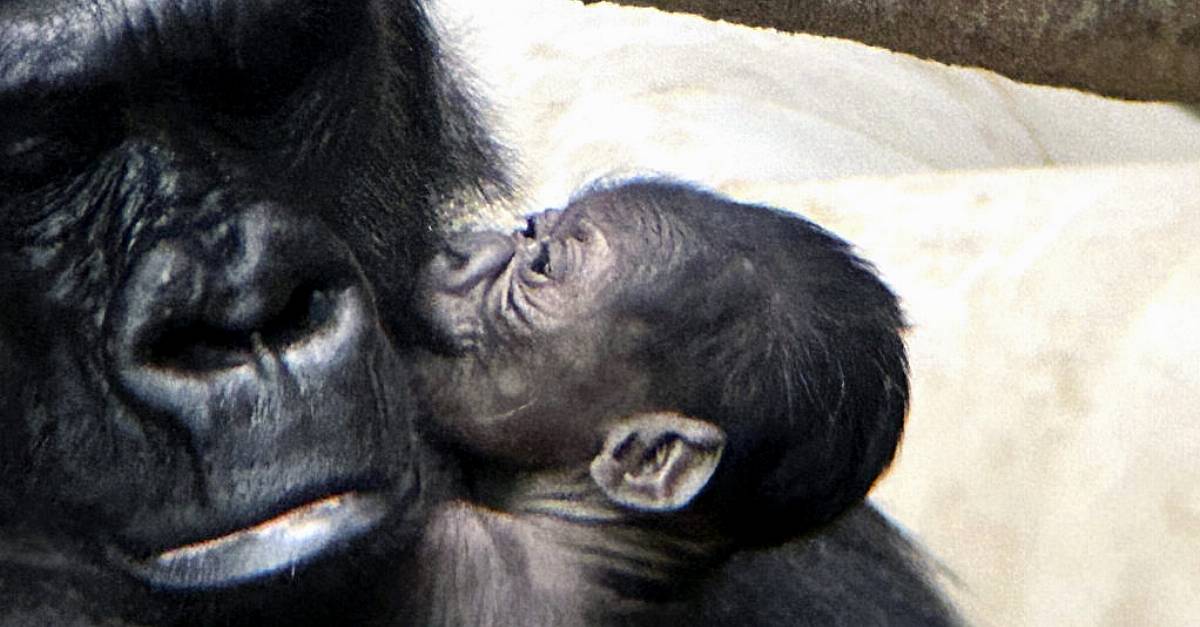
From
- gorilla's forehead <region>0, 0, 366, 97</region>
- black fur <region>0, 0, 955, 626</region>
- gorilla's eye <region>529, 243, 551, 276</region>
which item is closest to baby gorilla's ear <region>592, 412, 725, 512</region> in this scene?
gorilla's eye <region>529, 243, 551, 276</region>

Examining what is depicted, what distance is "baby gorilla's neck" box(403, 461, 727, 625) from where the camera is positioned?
220 centimetres

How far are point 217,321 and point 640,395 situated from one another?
769 millimetres

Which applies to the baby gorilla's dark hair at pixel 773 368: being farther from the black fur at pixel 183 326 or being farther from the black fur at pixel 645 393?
the black fur at pixel 183 326

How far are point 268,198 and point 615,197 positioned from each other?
75 cm

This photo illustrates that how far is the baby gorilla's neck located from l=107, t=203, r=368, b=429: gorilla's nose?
61cm

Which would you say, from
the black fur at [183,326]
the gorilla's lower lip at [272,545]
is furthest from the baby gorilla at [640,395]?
the gorilla's lower lip at [272,545]

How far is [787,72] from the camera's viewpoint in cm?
472

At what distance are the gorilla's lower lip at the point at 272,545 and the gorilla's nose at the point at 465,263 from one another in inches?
26.6

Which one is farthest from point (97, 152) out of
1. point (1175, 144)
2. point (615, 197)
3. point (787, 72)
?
point (1175, 144)

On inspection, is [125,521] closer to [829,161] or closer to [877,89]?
[829,161]

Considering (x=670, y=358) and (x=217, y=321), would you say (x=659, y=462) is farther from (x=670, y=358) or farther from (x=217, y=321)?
(x=217, y=321)

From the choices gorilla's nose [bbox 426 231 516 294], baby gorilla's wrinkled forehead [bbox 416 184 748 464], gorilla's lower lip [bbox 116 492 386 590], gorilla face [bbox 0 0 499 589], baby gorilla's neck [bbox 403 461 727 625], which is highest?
gorilla face [bbox 0 0 499 589]

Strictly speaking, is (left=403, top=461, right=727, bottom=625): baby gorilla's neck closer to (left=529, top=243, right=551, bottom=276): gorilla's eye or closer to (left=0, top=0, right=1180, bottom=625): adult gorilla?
(left=529, top=243, right=551, bottom=276): gorilla's eye

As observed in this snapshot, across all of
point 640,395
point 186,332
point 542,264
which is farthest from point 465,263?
point 186,332
